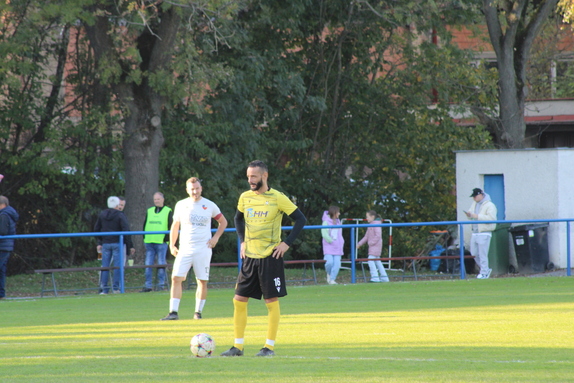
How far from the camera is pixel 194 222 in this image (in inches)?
498

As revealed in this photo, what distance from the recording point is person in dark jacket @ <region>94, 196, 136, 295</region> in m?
17.6

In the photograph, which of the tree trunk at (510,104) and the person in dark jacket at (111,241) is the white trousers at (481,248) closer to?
the person in dark jacket at (111,241)

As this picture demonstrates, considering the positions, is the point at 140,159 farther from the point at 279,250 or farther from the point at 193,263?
the point at 279,250

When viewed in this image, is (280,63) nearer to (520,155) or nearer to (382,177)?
(382,177)

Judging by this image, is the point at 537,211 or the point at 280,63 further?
the point at 280,63

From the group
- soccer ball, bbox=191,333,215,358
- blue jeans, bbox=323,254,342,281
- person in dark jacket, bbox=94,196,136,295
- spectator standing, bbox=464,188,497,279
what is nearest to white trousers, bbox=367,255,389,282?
blue jeans, bbox=323,254,342,281

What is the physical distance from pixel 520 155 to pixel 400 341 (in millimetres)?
12416

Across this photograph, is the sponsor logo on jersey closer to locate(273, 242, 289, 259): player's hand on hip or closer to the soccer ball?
Answer: locate(273, 242, 289, 259): player's hand on hip

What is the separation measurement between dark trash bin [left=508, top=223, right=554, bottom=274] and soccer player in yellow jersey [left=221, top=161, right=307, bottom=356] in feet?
39.6

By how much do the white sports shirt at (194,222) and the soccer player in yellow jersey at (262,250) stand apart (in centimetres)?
398

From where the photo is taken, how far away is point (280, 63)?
25.1 metres

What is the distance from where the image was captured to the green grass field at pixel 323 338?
24.5ft

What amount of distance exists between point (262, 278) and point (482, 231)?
1154cm

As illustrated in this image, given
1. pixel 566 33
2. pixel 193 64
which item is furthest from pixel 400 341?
pixel 566 33
